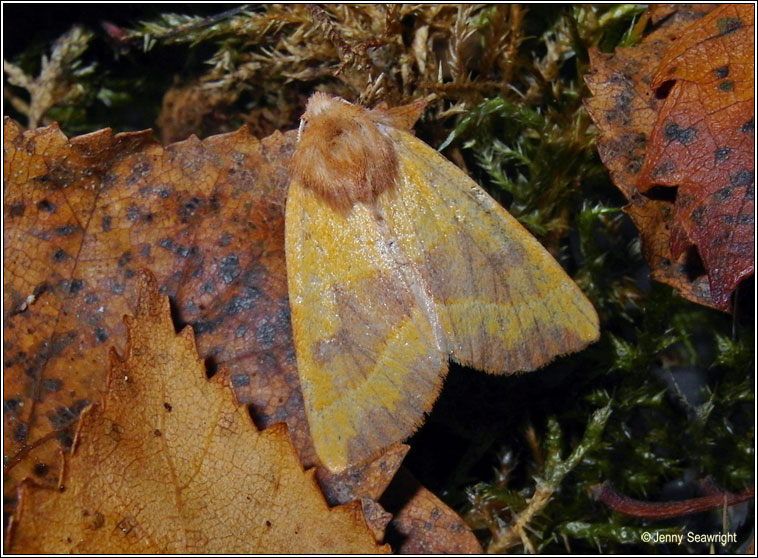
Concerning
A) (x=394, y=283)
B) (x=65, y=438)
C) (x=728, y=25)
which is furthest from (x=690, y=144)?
(x=65, y=438)

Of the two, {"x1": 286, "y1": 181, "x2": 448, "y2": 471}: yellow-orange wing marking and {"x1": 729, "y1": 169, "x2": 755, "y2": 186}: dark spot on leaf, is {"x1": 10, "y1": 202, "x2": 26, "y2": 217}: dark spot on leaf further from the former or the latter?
{"x1": 729, "y1": 169, "x2": 755, "y2": 186}: dark spot on leaf

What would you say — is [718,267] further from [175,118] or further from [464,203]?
[175,118]

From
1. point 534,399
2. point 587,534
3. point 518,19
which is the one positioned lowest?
point 587,534

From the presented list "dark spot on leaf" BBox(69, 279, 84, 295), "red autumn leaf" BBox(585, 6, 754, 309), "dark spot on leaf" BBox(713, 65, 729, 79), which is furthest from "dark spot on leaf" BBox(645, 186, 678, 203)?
"dark spot on leaf" BBox(69, 279, 84, 295)

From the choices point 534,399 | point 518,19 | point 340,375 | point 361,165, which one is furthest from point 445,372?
point 518,19

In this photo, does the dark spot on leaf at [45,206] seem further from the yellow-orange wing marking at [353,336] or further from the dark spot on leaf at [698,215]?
the dark spot on leaf at [698,215]

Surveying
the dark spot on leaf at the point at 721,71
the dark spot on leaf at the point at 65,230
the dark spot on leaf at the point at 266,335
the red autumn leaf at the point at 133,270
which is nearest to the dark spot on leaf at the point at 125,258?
the red autumn leaf at the point at 133,270
